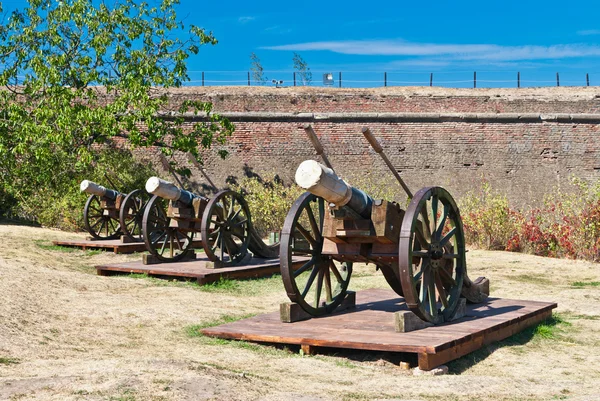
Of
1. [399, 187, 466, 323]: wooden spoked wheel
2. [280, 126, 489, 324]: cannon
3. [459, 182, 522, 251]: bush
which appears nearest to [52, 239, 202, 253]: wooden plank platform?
[459, 182, 522, 251]: bush

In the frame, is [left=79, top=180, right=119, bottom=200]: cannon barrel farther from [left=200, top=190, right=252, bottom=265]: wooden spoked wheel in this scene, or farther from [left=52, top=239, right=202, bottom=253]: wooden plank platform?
[left=200, top=190, right=252, bottom=265]: wooden spoked wheel

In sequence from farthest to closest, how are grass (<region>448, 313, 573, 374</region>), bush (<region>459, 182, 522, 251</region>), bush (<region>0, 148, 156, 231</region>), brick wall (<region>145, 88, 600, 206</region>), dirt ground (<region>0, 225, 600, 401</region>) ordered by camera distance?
1. brick wall (<region>145, 88, 600, 206</region>)
2. bush (<region>0, 148, 156, 231</region>)
3. bush (<region>459, 182, 522, 251</region>)
4. grass (<region>448, 313, 573, 374</region>)
5. dirt ground (<region>0, 225, 600, 401</region>)

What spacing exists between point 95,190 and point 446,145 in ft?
35.1

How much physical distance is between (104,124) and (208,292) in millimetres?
9531

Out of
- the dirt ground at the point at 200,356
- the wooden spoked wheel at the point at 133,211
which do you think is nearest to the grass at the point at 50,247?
the wooden spoked wheel at the point at 133,211

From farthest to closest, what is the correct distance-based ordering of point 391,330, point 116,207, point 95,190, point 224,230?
point 116,207 < point 95,190 < point 224,230 < point 391,330

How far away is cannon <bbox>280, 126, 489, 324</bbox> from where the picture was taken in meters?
5.70

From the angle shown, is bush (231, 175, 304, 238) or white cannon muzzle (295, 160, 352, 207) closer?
white cannon muzzle (295, 160, 352, 207)

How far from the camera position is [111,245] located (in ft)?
43.9

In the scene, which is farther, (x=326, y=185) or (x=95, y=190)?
(x=95, y=190)

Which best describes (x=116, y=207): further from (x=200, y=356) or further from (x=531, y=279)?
(x=200, y=356)

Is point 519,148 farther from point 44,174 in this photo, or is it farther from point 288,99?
point 44,174

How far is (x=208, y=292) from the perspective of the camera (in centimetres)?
896

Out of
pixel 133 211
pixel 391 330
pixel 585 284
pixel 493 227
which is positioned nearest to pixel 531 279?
pixel 585 284
